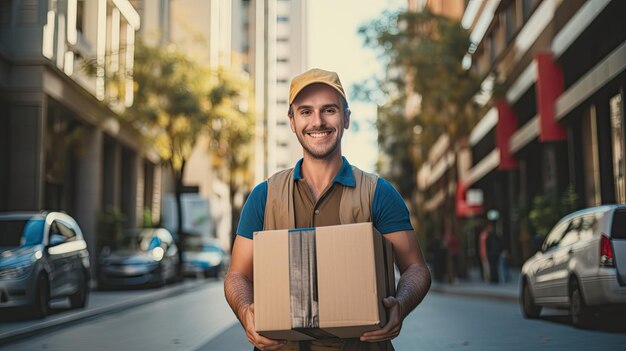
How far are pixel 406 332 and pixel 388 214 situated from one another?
9.61 m

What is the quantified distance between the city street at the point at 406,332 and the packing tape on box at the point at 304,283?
7.78m

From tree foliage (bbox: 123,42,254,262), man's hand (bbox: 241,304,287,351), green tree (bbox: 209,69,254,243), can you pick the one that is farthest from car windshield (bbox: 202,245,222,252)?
man's hand (bbox: 241,304,287,351)

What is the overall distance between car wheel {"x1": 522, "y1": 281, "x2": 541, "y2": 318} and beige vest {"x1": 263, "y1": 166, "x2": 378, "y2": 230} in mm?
12072

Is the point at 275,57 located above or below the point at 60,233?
above

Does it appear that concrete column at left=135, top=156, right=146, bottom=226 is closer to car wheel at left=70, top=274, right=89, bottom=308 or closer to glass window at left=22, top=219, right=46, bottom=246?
car wheel at left=70, top=274, right=89, bottom=308

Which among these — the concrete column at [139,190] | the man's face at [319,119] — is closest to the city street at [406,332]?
the man's face at [319,119]

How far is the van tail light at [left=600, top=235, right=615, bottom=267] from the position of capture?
11.4 m

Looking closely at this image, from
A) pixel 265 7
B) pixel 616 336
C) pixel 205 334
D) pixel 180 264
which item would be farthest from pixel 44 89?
pixel 265 7

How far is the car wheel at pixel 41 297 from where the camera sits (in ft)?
47.1

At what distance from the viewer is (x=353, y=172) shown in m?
3.23

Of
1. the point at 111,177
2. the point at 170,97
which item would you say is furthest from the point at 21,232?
the point at 111,177

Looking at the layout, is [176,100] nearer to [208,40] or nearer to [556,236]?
[208,40]

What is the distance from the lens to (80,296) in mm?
17125

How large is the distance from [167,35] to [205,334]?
28731 mm
